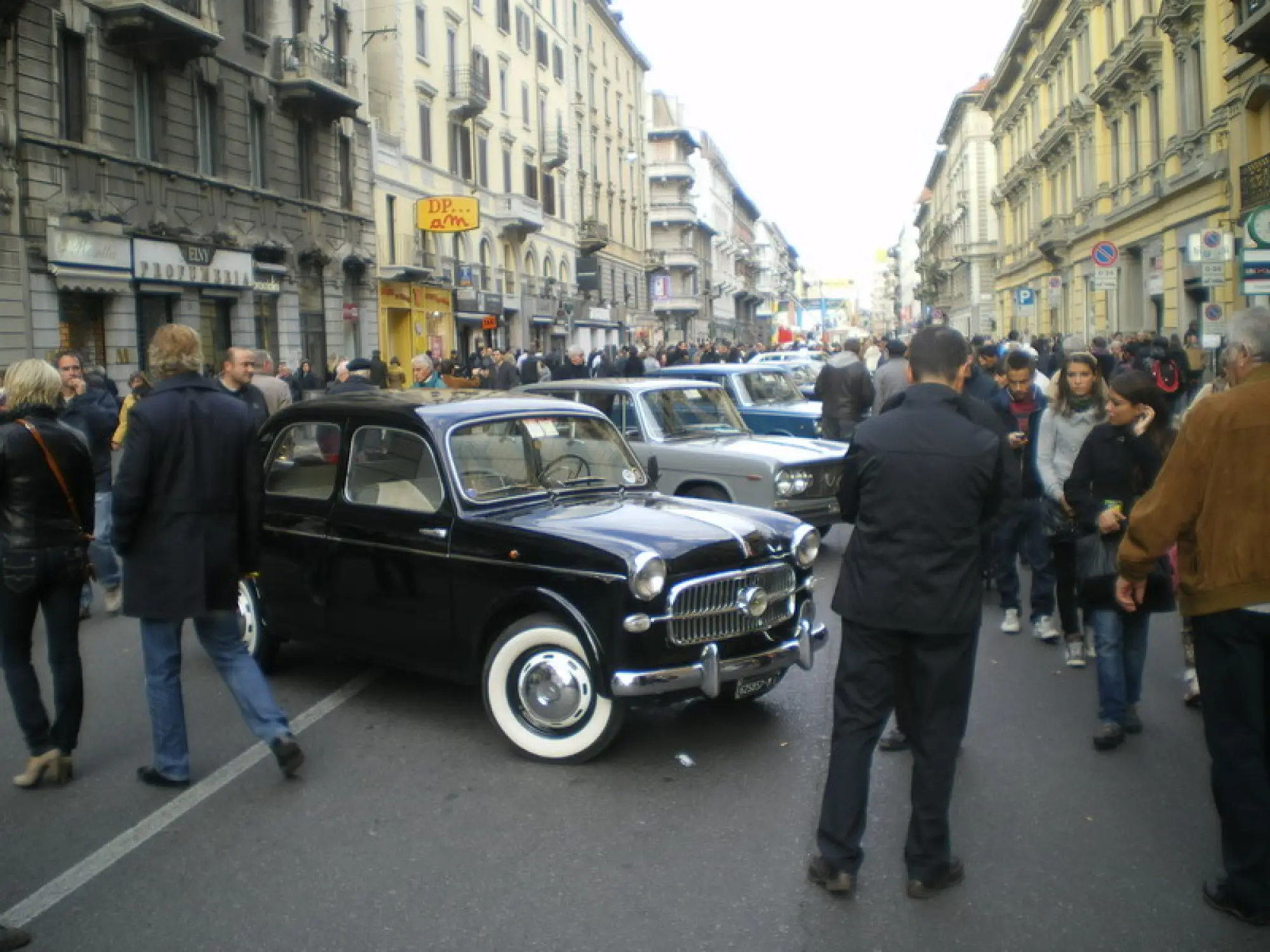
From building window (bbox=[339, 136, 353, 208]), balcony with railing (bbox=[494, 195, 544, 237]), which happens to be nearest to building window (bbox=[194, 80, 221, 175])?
building window (bbox=[339, 136, 353, 208])

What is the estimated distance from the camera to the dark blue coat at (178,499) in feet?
17.5

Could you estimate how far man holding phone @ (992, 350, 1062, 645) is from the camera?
8383 mm

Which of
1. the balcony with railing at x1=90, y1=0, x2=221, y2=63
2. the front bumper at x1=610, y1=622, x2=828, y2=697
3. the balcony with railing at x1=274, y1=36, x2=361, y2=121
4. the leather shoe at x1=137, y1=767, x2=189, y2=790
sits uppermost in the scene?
the balcony with railing at x1=274, y1=36, x2=361, y2=121

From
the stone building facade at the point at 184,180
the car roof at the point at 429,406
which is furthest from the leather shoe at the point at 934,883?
the stone building facade at the point at 184,180

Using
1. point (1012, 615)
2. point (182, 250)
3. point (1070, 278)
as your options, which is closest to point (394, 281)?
point (182, 250)

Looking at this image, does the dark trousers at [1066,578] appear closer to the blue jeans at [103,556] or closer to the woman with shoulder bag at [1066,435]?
the woman with shoulder bag at [1066,435]

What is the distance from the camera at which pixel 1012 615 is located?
8.71 meters

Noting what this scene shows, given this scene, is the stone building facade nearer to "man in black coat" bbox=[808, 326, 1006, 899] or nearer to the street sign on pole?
the street sign on pole

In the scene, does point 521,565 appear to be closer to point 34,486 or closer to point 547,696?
point 547,696

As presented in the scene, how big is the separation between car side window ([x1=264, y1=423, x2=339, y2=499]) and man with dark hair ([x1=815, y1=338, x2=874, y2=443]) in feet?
28.9

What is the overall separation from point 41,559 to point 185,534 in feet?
2.34

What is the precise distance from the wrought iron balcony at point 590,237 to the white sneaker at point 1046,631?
51986 millimetres

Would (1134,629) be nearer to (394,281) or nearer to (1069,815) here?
(1069,815)

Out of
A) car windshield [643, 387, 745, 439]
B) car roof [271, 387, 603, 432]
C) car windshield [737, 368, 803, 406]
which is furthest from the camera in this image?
car windshield [737, 368, 803, 406]
